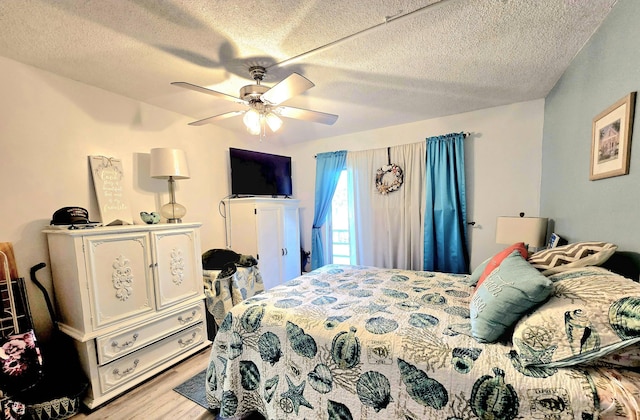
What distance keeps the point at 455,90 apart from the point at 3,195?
12.3 ft

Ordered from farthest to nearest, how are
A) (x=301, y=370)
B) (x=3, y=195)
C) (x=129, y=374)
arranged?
(x=129, y=374)
(x=3, y=195)
(x=301, y=370)

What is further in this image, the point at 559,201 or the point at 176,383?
the point at 559,201

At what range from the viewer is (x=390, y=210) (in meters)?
3.48

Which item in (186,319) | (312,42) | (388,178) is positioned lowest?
(186,319)

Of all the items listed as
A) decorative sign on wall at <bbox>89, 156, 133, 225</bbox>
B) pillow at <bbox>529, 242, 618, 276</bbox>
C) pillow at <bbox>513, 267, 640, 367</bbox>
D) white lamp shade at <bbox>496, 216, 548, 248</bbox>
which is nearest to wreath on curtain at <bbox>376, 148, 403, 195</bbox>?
white lamp shade at <bbox>496, 216, 548, 248</bbox>

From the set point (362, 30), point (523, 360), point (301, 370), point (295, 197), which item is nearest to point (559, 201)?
point (523, 360)

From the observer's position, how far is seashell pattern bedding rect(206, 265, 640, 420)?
94 centimetres

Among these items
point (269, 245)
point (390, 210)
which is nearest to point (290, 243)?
point (269, 245)

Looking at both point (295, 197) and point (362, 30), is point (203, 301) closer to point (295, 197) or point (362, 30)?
point (295, 197)

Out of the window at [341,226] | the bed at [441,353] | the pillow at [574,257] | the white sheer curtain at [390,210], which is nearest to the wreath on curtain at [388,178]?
the white sheer curtain at [390,210]

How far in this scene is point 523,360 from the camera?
1.02 metres

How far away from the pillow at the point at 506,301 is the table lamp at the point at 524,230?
1.30 metres

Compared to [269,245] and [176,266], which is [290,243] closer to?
[269,245]

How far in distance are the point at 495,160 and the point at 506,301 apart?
93.0 inches
